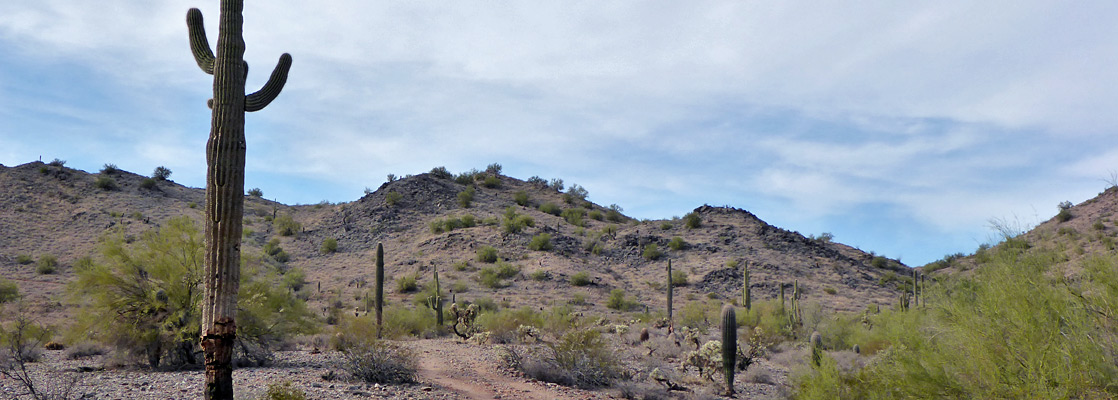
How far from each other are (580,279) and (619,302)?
12.6 feet

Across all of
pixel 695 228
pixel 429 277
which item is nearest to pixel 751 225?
pixel 695 228

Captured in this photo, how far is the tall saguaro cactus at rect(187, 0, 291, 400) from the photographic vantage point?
7.99m

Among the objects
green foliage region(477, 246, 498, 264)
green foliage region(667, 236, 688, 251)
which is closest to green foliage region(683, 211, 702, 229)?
green foliage region(667, 236, 688, 251)

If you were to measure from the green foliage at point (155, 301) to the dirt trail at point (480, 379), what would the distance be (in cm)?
354

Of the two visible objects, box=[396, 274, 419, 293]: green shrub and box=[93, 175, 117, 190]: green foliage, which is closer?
box=[396, 274, 419, 293]: green shrub

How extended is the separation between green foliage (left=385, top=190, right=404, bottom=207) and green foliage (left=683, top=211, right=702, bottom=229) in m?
20.5

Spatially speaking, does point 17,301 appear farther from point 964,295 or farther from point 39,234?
point 964,295

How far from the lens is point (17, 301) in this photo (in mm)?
26078

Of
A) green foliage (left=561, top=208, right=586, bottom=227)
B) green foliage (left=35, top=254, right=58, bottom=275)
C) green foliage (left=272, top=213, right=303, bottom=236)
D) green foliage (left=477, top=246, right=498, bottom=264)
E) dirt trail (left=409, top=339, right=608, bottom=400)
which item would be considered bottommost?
dirt trail (left=409, top=339, right=608, bottom=400)

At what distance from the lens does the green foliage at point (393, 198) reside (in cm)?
4854

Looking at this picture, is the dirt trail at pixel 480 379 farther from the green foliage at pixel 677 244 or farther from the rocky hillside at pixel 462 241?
the green foliage at pixel 677 244

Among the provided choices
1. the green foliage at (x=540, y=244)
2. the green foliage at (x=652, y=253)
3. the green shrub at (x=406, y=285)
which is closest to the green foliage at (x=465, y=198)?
the green foliage at (x=540, y=244)

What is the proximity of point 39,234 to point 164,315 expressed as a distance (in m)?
32.8

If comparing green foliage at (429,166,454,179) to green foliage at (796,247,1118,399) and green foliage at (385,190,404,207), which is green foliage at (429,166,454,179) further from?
green foliage at (796,247,1118,399)
